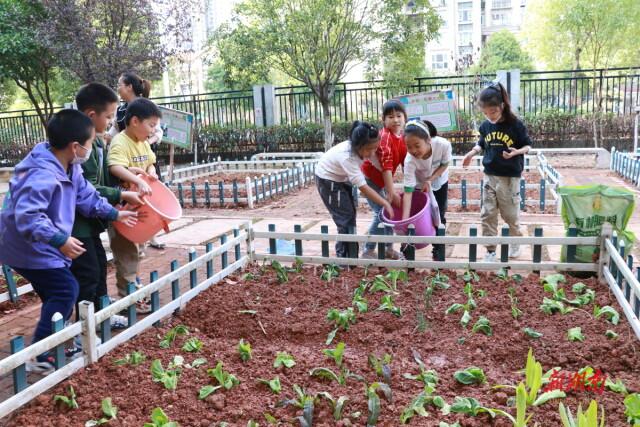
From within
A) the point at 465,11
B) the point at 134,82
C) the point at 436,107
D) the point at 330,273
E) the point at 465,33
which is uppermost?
the point at 465,11

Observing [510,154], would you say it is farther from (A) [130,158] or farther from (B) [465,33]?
(B) [465,33]

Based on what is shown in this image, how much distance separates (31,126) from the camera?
773 inches

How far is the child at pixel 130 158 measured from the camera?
3.77 meters

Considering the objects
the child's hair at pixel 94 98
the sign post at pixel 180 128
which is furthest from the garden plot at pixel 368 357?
the sign post at pixel 180 128

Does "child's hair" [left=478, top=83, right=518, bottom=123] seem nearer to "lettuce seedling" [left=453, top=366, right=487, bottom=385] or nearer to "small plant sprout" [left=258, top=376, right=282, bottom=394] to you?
"lettuce seedling" [left=453, top=366, right=487, bottom=385]

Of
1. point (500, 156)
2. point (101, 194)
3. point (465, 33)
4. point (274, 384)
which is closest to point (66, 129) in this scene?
point (101, 194)

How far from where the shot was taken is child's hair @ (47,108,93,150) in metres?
2.95

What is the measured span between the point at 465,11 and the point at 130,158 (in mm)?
60108

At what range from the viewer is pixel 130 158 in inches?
152

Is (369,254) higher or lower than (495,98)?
lower

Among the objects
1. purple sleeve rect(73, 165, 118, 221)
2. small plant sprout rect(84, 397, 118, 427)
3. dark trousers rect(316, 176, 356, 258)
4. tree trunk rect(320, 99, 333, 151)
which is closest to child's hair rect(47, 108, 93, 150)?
purple sleeve rect(73, 165, 118, 221)

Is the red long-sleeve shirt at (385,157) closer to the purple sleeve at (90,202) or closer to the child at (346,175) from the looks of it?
the child at (346,175)

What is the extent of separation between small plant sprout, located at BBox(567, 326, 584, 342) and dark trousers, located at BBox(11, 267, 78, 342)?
2675mm

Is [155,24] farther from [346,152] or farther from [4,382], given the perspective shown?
[4,382]
